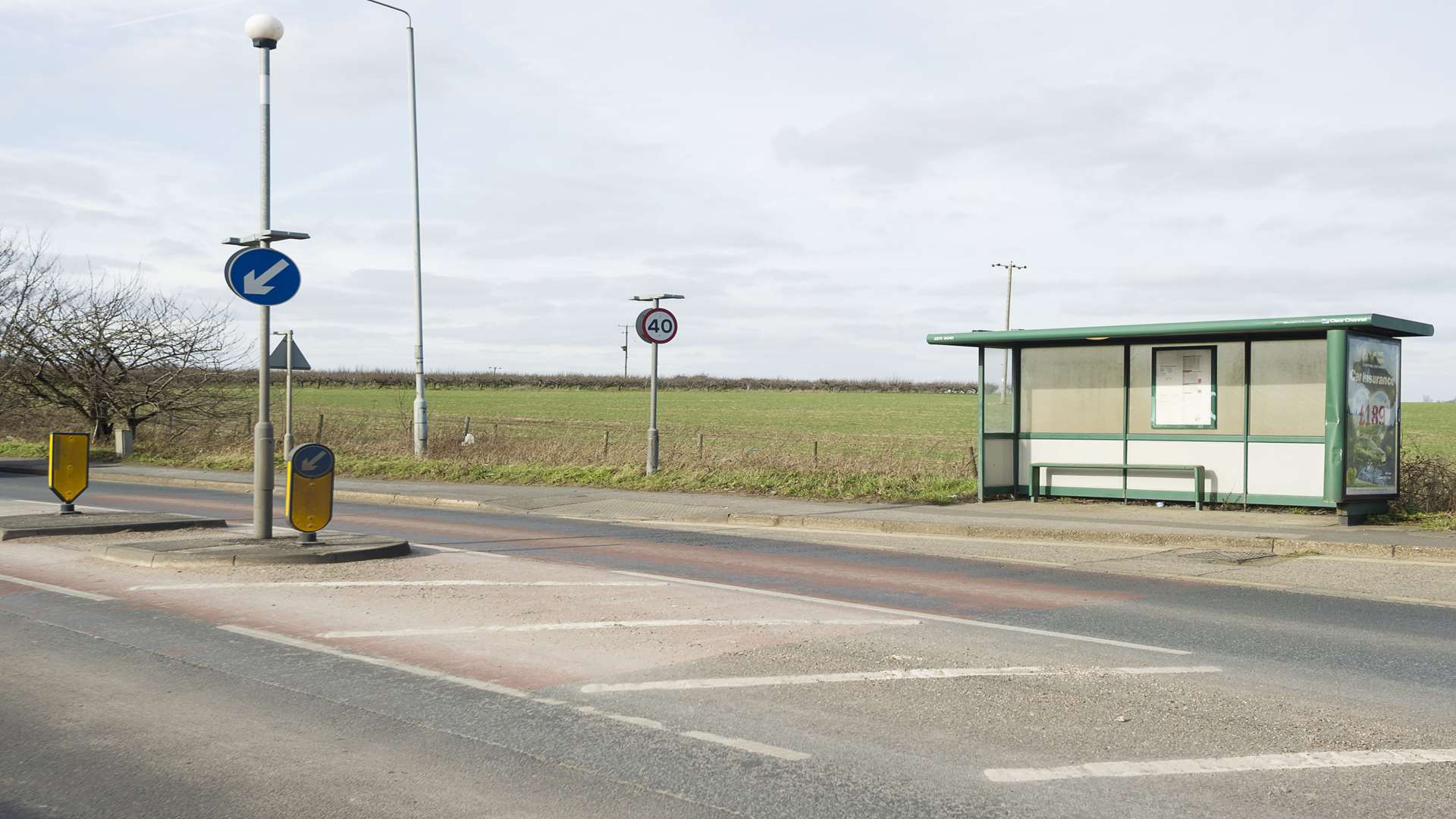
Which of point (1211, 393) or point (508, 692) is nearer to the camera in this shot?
point (508, 692)

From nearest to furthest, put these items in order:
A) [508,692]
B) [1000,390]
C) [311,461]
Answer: [508,692]
[311,461]
[1000,390]

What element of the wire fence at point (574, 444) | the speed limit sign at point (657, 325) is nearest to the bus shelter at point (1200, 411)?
the wire fence at point (574, 444)

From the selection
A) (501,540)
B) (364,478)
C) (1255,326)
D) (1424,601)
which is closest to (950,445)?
(364,478)

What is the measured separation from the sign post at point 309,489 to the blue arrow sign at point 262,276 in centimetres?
145

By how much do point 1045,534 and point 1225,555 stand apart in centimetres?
230

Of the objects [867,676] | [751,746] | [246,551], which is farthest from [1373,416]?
[246,551]

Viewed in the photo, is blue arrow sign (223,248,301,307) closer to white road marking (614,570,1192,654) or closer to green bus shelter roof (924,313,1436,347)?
white road marking (614,570,1192,654)

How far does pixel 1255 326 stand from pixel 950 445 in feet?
75.2

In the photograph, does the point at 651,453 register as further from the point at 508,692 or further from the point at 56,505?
the point at 508,692

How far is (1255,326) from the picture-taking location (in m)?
15.3

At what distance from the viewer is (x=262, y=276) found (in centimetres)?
1150

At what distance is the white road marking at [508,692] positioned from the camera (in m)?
5.32

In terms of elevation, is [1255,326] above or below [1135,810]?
above

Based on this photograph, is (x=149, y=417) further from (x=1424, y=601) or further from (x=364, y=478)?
(x=1424, y=601)
